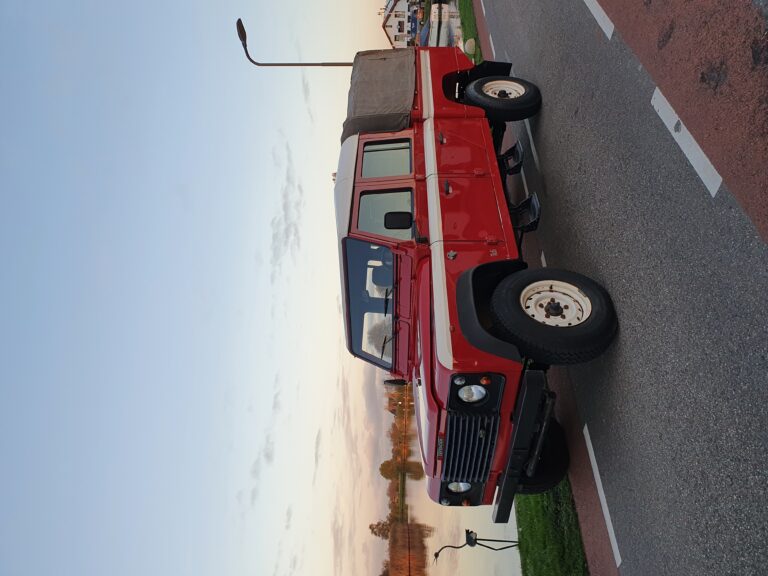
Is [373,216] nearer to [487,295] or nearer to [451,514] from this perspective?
[487,295]

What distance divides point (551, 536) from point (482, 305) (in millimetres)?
2760

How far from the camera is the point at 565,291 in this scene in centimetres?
429

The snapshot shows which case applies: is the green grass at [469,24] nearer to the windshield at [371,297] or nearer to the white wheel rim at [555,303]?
the windshield at [371,297]

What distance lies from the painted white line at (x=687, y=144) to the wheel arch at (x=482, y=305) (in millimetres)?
1464

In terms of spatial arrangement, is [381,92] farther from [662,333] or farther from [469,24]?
[469,24]

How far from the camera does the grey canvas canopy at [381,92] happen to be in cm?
626

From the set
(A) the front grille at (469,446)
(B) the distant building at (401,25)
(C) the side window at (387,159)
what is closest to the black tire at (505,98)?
(C) the side window at (387,159)

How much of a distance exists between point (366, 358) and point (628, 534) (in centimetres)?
271

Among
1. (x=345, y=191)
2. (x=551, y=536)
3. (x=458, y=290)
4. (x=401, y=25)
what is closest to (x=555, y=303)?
(x=458, y=290)

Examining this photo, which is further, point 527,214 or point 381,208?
point 527,214

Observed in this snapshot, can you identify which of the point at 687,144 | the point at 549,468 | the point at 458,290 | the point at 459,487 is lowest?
the point at 549,468

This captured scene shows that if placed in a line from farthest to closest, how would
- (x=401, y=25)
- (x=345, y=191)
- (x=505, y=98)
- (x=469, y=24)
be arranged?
1. (x=401, y=25)
2. (x=469, y=24)
3. (x=505, y=98)
4. (x=345, y=191)

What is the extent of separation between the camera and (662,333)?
3.61 metres

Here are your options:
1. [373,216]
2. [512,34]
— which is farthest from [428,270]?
[512,34]
